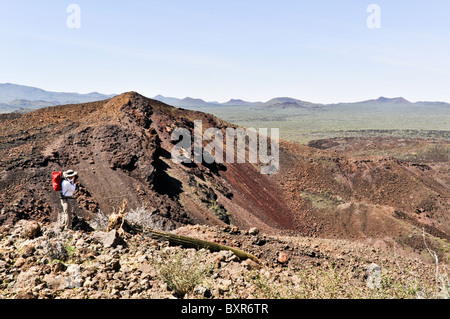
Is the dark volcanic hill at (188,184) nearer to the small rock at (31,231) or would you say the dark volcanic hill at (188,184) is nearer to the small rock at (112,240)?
the small rock at (31,231)

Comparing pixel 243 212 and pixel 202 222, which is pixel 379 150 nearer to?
pixel 243 212

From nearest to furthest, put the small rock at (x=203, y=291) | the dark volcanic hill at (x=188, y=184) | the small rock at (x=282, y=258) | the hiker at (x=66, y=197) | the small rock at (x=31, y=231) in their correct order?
the small rock at (x=203, y=291) → the small rock at (x=31, y=231) → the hiker at (x=66, y=197) → the small rock at (x=282, y=258) → the dark volcanic hill at (x=188, y=184)

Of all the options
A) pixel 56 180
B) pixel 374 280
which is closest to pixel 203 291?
pixel 374 280

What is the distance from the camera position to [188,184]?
15453 mm

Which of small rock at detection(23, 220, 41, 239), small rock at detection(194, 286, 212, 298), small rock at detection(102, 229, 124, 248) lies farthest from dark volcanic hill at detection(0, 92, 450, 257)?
small rock at detection(194, 286, 212, 298)

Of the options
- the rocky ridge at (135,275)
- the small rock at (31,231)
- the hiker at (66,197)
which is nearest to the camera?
the rocky ridge at (135,275)

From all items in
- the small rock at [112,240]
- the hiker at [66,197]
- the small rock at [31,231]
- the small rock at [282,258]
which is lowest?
the small rock at [282,258]

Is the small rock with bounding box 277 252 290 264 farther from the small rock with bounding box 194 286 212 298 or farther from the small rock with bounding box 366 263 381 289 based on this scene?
the small rock with bounding box 194 286 212 298

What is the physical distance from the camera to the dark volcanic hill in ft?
38.9

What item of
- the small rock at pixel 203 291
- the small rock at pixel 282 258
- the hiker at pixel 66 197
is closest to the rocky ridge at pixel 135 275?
the small rock at pixel 203 291

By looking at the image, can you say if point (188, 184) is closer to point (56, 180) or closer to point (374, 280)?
point (56, 180)

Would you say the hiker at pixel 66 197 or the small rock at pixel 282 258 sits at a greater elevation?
the hiker at pixel 66 197

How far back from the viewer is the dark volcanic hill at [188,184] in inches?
467

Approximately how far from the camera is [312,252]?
8828mm
